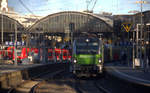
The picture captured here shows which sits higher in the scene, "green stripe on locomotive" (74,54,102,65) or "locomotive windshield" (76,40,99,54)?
"locomotive windshield" (76,40,99,54)

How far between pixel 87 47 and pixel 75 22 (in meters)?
59.7

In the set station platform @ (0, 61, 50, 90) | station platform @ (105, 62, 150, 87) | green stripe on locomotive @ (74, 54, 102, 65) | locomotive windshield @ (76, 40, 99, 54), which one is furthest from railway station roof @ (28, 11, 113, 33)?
green stripe on locomotive @ (74, 54, 102, 65)

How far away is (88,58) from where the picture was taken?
21.8 m

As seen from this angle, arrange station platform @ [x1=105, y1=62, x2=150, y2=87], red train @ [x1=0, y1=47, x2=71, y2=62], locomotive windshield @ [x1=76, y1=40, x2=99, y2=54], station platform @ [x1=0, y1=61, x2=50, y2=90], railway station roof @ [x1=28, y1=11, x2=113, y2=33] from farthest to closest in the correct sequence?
railway station roof @ [x1=28, y1=11, x2=113, y2=33], red train @ [x1=0, y1=47, x2=71, y2=62], locomotive windshield @ [x1=76, y1=40, x2=99, y2=54], station platform @ [x1=0, y1=61, x2=50, y2=90], station platform @ [x1=105, y1=62, x2=150, y2=87]

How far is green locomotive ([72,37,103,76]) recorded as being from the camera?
71.0 feet

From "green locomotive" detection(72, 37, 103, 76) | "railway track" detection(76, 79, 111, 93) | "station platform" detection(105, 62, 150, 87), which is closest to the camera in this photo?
"station platform" detection(105, 62, 150, 87)

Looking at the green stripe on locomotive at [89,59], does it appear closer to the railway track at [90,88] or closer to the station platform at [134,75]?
the station platform at [134,75]

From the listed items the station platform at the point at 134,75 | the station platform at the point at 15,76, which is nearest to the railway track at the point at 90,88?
the station platform at the point at 134,75

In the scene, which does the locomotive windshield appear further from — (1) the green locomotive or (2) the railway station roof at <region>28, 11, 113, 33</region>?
(2) the railway station roof at <region>28, 11, 113, 33</region>

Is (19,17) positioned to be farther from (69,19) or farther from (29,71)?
(29,71)

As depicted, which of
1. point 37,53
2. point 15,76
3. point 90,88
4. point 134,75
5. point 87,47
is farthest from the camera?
point 37,53

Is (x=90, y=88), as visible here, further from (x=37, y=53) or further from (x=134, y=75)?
(x=37, y=53)

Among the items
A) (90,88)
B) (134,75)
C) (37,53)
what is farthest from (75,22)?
(90,88)

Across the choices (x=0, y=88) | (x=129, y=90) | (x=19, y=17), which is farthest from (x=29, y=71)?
(x=19, y=17)
